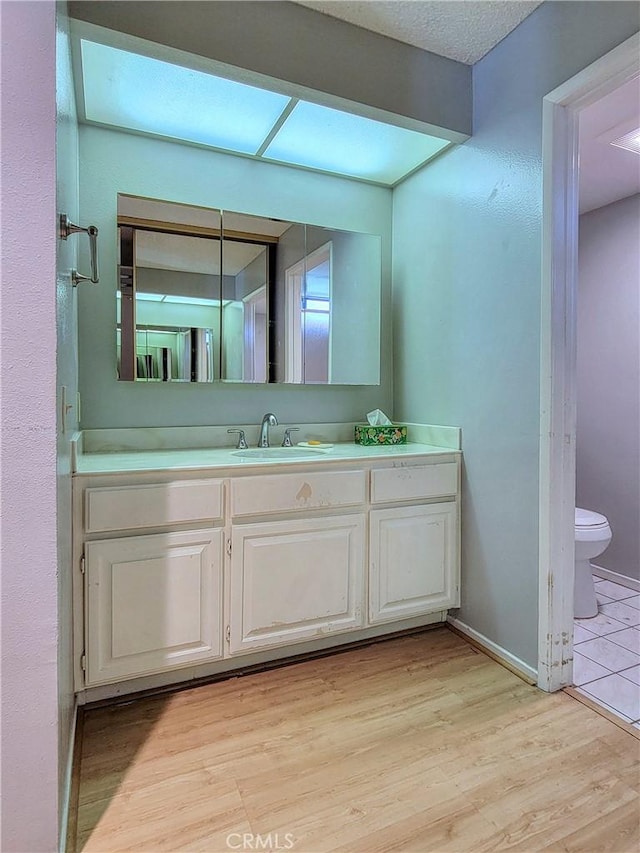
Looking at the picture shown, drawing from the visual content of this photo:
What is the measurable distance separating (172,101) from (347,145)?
78 centimetres

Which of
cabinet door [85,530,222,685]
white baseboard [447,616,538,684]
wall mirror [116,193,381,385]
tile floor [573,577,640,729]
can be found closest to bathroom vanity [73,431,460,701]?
cabinet door [85,530,222,685]

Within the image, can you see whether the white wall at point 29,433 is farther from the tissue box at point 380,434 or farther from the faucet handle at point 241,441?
the tissue box at point 380,434

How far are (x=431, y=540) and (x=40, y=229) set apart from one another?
1.81 metres

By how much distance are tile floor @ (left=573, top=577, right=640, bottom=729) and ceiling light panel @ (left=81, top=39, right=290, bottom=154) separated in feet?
8.31

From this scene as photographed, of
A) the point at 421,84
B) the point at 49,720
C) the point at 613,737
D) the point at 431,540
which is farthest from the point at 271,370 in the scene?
the point at 613,737

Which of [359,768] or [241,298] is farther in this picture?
[241,298]

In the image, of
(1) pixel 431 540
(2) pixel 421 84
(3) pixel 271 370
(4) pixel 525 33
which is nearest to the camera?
(4) pixel 525 33

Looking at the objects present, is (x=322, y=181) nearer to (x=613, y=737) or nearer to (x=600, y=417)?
(x=600, y=417)

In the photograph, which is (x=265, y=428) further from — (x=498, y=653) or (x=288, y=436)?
(x=498, y=653)

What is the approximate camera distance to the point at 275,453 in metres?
2.20

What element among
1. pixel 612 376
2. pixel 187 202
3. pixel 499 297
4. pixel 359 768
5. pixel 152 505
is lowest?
pixel 359 768

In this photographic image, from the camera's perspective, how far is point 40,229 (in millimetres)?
1038

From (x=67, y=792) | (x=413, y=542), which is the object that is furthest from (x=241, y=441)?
(x=67, y=792)

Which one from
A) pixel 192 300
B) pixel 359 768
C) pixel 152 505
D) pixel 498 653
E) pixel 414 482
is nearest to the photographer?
pixel 359 768
